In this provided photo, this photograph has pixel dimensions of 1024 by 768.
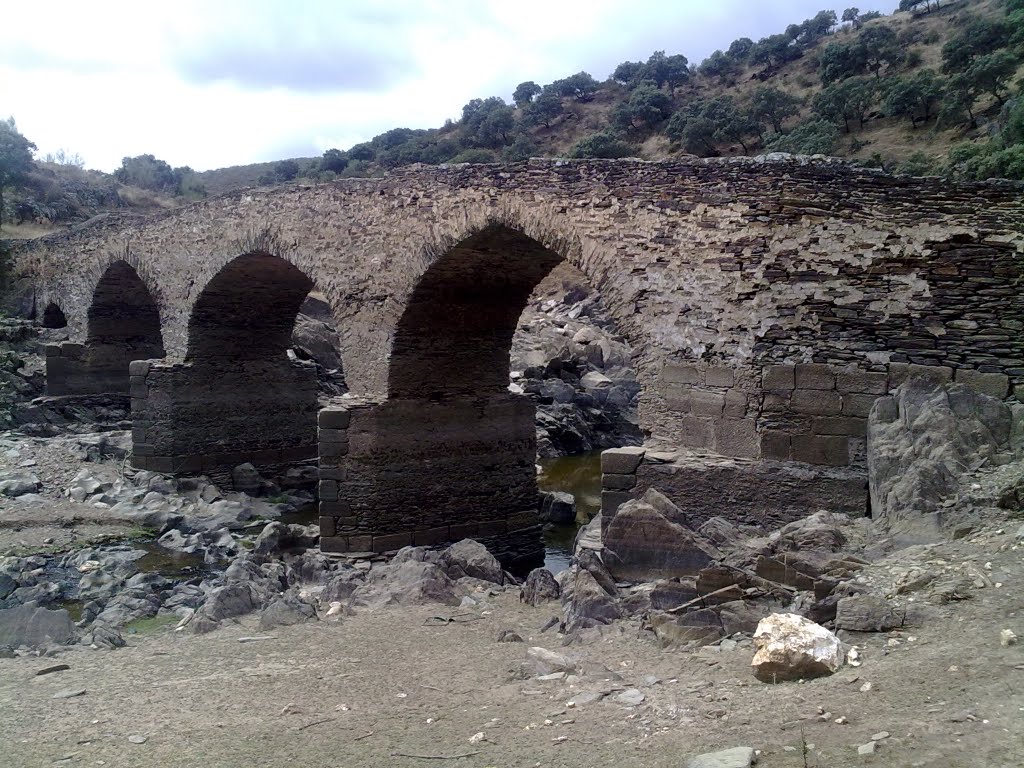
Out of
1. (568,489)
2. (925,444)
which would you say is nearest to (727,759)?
(925,444)

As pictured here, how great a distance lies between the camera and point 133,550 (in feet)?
33.9

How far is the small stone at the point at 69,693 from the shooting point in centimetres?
494

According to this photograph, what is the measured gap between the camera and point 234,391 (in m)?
14.2

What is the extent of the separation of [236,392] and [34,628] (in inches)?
322

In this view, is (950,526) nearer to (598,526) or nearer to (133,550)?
(598,526)

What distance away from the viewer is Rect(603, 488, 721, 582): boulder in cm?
569

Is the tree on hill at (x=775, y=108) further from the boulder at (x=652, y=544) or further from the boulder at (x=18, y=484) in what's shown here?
the boulder at (x=652, y=544)

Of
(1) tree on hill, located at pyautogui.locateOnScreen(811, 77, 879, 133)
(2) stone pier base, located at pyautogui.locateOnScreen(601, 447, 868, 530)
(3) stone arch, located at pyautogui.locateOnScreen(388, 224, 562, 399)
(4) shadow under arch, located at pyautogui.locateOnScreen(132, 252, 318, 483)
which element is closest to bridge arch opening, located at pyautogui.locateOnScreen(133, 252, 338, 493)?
(4) shadow under arch, located at pyautogui.locateOnScreen(132, 252, 318, 483)

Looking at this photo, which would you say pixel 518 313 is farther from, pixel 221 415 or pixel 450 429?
pixel 221 415

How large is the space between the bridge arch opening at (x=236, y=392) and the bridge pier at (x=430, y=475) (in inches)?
157

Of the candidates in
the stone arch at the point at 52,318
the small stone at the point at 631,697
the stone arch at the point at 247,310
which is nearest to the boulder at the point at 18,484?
the stone arch at the point at 247,310

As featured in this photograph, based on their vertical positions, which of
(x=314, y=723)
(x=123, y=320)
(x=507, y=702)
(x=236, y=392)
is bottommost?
(x=314, y=723)

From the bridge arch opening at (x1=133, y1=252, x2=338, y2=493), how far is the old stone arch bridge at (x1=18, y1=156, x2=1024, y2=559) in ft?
0.12

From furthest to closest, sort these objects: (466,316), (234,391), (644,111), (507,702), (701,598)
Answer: (644,111) → (234,391) → (466,316) → (701,598) → (507,702)
